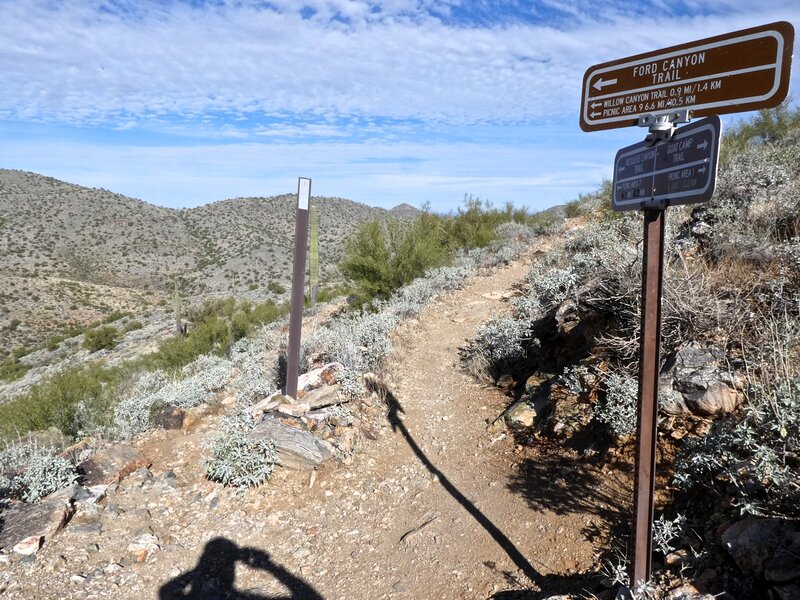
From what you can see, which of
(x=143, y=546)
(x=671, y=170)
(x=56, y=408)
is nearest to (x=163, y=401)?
(x=143, y=546)

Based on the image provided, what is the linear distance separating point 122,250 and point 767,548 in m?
55.4

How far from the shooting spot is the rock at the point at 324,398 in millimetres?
6363

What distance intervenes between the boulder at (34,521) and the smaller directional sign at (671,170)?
193 inches

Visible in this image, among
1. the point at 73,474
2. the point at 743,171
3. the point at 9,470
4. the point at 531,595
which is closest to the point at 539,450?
the point at 531,595

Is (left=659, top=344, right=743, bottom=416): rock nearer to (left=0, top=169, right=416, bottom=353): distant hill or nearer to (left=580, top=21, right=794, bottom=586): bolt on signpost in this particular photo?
(left=580, top=21, right=794, bottom=586): bolt on signpost

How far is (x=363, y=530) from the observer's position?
4.50m

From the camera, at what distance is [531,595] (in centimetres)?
330

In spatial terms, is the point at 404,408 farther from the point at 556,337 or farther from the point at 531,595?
the point at 531,595

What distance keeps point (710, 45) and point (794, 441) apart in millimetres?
2179

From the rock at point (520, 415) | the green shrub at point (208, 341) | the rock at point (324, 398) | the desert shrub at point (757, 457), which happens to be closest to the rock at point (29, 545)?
the rock at point (324, 398)

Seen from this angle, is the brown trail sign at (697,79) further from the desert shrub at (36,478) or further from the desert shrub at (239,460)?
the desert shrub at (36,478)

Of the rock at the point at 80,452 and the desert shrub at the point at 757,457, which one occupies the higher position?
the desert shrub at the point at 757,457

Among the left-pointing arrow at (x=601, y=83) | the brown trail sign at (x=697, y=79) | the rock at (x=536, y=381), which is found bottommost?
the rock at (x=536, y=381)

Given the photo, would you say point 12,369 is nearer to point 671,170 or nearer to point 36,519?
point 36,519
